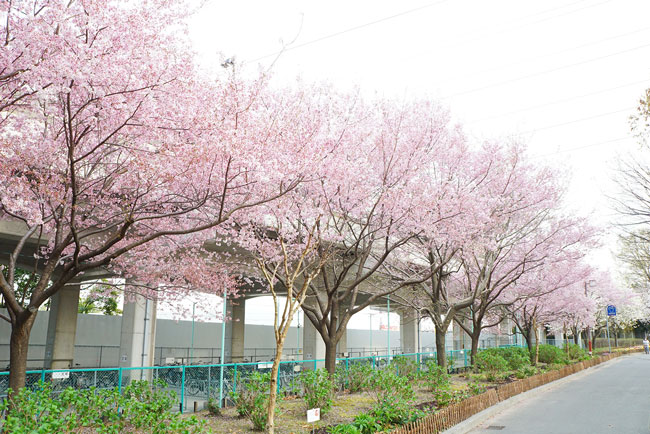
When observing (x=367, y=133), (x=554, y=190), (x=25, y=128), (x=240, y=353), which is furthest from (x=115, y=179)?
(x=240, y=353)

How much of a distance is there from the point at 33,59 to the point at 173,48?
1894mm

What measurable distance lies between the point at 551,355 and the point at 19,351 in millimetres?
Result: 26478

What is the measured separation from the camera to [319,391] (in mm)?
9656

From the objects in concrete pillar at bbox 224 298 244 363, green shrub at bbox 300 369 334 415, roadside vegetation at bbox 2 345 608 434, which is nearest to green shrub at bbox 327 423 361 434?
roadside vegetation at bbox 2 345 608 434

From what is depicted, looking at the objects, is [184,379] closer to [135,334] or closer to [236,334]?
[135,334]

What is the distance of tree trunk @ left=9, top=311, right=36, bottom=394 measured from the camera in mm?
6903

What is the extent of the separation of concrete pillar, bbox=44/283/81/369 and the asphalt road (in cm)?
1845

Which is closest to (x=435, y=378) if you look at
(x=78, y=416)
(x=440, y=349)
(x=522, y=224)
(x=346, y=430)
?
(x=440, y=349)

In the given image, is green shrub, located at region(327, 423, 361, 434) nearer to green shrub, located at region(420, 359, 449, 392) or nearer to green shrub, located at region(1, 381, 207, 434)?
green shrub, located at region(1, 381, 207, 434)

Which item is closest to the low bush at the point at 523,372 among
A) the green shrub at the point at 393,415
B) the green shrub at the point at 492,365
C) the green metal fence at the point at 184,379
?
the green shrub at the point at 492,365

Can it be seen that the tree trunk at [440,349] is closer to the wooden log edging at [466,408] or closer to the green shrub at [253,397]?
the wooden log edging at [466,408]

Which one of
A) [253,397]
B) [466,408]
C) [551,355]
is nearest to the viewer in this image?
[253,397]

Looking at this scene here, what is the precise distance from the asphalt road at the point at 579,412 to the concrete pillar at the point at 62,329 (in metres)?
18.4

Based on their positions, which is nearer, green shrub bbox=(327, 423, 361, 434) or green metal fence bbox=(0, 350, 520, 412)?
green shrub bbox=(327, 423, 361, 434)
